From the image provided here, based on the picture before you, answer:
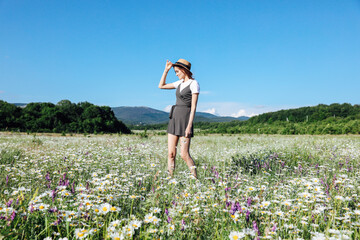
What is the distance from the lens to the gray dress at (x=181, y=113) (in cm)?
513

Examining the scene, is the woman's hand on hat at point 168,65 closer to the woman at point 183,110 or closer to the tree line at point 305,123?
the woman at point 183,110

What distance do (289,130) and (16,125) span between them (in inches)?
2166

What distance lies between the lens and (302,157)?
7.34 m

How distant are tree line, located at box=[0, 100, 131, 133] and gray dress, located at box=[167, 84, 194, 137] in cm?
4690

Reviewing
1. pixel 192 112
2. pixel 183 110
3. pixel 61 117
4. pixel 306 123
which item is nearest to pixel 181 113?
pixel 183 110

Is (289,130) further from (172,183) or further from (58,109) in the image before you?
(58,109)

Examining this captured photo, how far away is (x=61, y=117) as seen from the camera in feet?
179

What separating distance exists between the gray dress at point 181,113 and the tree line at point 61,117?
46.9 m

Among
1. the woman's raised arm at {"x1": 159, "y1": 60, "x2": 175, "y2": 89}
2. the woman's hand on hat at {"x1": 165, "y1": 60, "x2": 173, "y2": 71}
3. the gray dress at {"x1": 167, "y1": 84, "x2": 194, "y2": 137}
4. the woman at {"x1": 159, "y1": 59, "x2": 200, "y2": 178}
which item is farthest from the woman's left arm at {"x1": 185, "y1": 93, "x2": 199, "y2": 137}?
the woman's hand on hat at {"x1": 165, "y1": 60, "x2": 173, "y2": 71}

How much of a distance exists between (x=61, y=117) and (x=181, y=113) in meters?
57.4

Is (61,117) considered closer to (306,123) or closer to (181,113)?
(306,123)

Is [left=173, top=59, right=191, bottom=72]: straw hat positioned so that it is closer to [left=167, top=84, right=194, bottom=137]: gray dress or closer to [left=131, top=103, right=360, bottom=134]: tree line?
[left=167, top=84, right=194, bottom=137]: gray dress

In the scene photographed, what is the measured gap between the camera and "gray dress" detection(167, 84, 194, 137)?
5.13 m

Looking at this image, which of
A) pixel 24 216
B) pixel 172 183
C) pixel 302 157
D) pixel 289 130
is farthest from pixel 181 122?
pixel 289 130
